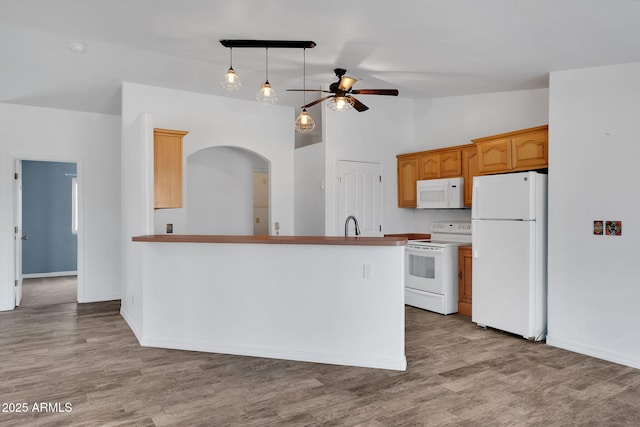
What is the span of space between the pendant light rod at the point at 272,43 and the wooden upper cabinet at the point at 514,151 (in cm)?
232

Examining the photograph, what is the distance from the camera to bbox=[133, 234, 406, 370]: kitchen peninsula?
3443mm

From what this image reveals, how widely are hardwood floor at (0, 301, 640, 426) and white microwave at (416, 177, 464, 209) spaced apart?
A: 1.90m

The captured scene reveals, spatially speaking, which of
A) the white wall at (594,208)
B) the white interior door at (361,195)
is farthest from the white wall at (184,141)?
the white wall at (594,208)

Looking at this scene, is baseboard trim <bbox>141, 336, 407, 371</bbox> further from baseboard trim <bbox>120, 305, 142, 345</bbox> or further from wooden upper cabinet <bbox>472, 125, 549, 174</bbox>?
wooden upper cabinet <bbox>472, 125, 549, 174</bbox>

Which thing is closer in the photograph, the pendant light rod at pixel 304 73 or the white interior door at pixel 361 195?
the pendant light rod at pixel 304 73

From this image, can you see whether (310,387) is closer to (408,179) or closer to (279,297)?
(279,297)

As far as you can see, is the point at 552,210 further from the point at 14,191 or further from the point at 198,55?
the point at 14,191

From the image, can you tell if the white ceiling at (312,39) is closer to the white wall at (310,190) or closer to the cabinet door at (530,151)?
the cabinet door at (530,151)

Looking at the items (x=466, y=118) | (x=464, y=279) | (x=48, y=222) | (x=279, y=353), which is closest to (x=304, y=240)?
(x=279, y=353)

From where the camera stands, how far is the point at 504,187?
4.36m

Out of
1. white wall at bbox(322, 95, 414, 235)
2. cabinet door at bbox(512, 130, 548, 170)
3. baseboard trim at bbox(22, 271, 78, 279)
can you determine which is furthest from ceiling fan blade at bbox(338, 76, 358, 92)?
baseboard trim at bbox(22, 271, 78, 279)

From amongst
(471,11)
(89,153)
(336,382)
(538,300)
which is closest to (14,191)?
(89,153)

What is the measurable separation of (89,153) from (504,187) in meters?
5.50

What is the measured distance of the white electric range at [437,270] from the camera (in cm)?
521
